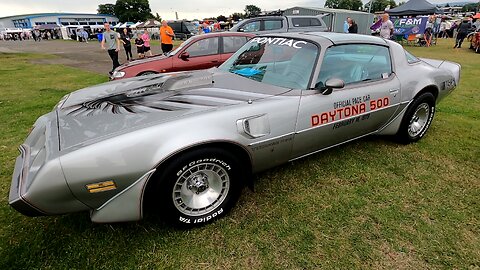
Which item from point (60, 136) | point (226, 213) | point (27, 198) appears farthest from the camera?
point (226, 213)

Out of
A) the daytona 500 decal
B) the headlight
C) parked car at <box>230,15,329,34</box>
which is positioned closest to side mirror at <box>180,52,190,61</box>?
the headlight

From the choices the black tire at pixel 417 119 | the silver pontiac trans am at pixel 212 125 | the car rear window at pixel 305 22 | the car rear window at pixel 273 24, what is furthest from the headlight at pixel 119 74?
the car rear window at pixel 305 22

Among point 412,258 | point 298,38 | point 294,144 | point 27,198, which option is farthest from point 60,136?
point 412,258

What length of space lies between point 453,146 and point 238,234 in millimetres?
3129

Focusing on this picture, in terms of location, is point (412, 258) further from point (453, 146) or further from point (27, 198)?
point (27, 198)

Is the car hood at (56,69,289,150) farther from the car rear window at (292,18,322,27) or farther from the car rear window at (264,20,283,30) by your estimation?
the car rear window at (292,18,322,27)

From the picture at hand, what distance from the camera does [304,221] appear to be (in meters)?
2.40

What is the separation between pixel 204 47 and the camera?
6.43 metres

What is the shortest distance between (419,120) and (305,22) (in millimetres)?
9298

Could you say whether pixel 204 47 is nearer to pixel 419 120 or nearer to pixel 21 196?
pixel 419 120

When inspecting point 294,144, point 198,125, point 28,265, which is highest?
point 198,125

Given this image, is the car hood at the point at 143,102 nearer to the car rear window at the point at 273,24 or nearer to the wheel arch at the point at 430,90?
the wheel arch at the point at 430,90

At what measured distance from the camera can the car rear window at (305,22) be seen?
38.0 ft

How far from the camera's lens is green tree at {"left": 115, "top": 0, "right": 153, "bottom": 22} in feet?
277
